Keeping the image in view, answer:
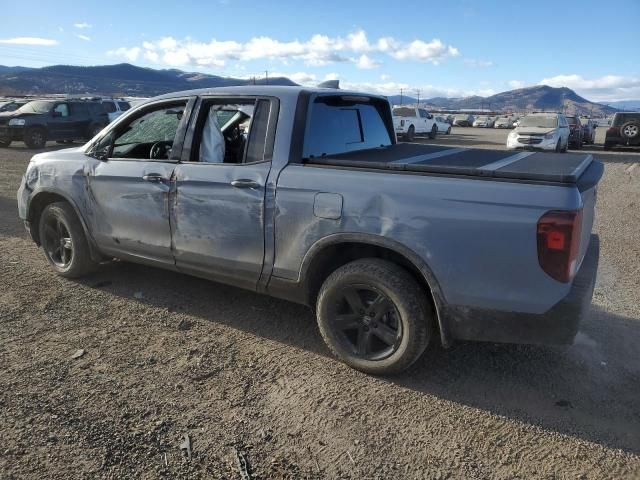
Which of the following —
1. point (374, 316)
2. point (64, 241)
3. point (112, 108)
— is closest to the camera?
point (374, 316)

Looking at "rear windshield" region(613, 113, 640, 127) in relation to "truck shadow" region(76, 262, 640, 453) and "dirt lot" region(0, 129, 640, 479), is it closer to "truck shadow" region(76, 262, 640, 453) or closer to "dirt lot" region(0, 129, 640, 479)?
"dirt lot" region(0, 129, 640, 479)

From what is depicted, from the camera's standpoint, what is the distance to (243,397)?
3.05 m

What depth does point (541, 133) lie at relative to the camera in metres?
18.1

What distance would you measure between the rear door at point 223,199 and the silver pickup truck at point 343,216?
11 millimetres

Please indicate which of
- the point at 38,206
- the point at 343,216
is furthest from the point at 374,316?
the point at 38,206

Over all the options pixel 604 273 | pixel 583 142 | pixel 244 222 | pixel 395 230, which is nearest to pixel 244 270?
pixel 244 222

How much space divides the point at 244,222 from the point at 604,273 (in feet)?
13.2

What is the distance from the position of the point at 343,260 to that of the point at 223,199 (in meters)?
0.97

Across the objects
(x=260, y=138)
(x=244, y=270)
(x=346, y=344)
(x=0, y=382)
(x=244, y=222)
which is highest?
(x=260, y=138)

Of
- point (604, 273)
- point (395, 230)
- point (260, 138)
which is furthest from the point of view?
point (604, 273)

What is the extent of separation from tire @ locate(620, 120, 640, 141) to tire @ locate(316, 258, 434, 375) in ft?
68.8

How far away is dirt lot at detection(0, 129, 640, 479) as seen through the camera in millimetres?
2516

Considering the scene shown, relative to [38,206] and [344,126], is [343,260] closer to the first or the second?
[344,126]

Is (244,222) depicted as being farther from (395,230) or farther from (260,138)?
(395,230)
